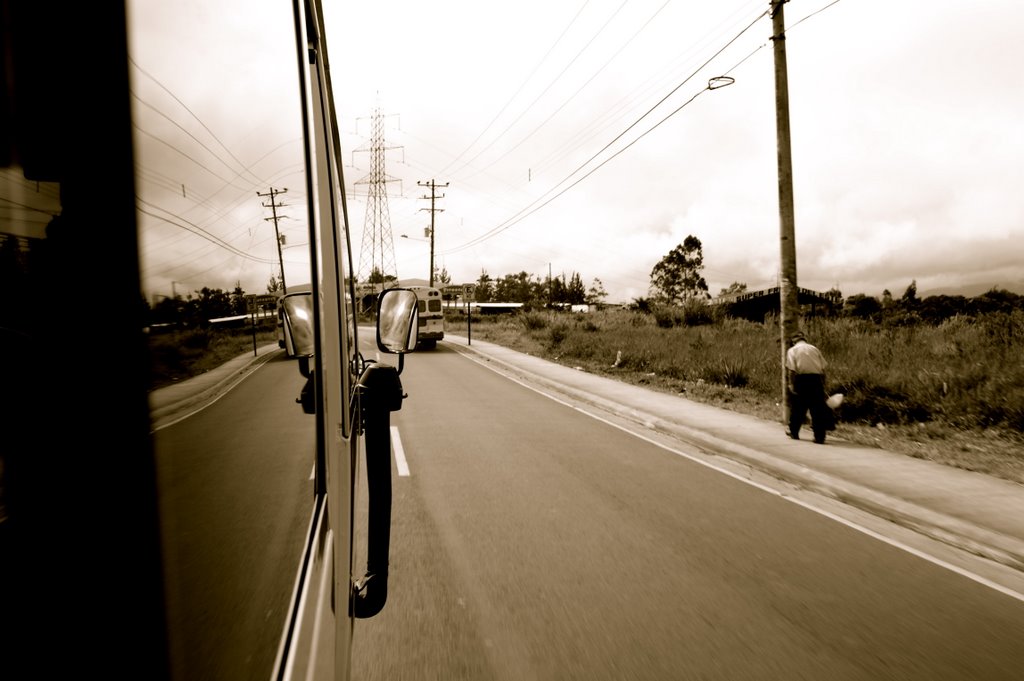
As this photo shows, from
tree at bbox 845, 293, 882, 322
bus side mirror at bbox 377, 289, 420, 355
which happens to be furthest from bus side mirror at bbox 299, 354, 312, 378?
tree at bbox 845, 293, 882, 322

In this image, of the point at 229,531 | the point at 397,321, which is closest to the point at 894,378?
the point at 397,321

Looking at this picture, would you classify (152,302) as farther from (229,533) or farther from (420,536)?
(420,536)

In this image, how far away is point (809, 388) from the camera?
9180 millimetres

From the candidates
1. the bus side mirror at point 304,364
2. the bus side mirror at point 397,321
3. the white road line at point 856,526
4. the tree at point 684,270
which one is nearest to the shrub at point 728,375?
the white road line at point 856,526

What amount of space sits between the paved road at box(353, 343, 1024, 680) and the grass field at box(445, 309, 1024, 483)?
13.4 ft

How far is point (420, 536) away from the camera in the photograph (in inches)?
209

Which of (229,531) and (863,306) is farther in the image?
(863,306)

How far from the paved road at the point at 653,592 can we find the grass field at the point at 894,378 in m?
4.07

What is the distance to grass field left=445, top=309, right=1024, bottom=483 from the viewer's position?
31.2 feet

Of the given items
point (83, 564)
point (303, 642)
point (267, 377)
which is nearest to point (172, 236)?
point (83, 564)

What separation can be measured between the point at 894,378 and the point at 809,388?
154 inches

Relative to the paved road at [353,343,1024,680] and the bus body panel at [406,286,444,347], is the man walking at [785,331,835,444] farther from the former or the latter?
the bus body panel at [406,286,444,347]

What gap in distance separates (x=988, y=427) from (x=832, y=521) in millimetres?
5736

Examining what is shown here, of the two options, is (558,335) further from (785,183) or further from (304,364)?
(304,364)
